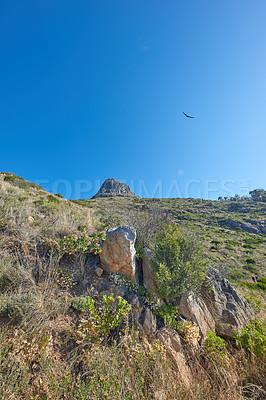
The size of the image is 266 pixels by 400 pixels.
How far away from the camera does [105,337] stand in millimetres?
2855

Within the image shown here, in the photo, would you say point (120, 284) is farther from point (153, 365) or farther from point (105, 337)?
point (153, 365)

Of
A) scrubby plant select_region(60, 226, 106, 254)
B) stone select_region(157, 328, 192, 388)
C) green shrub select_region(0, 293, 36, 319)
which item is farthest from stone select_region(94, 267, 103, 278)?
stone select_region(157, 328, 192, 388)

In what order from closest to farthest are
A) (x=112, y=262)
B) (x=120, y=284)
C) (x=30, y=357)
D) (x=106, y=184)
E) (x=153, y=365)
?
(x=30, y=357) → (x=153, y=365) → (x=120, y=284) → (x=112, y=262) → (x=106, y=184)

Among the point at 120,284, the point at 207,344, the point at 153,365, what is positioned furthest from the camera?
the point at 120,284

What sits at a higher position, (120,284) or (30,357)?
(120,284)

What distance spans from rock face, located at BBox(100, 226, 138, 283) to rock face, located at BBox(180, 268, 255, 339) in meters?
1.47

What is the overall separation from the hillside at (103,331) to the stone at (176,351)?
0.05ft

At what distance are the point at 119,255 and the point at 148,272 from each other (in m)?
0.95

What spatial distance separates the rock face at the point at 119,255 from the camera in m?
4.22

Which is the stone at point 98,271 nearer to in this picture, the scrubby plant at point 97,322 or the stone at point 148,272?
the scrubby plant at point 97,322

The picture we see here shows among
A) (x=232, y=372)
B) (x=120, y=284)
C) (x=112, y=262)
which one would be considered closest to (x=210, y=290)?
(x=232, y=372)

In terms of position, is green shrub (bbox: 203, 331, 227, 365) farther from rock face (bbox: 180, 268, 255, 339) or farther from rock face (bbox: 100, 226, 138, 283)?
rock face (bbox: 100, 226, 138, 283)

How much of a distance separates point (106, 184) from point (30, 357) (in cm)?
7125

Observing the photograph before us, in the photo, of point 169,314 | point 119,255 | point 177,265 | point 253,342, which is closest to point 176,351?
point 169,314
